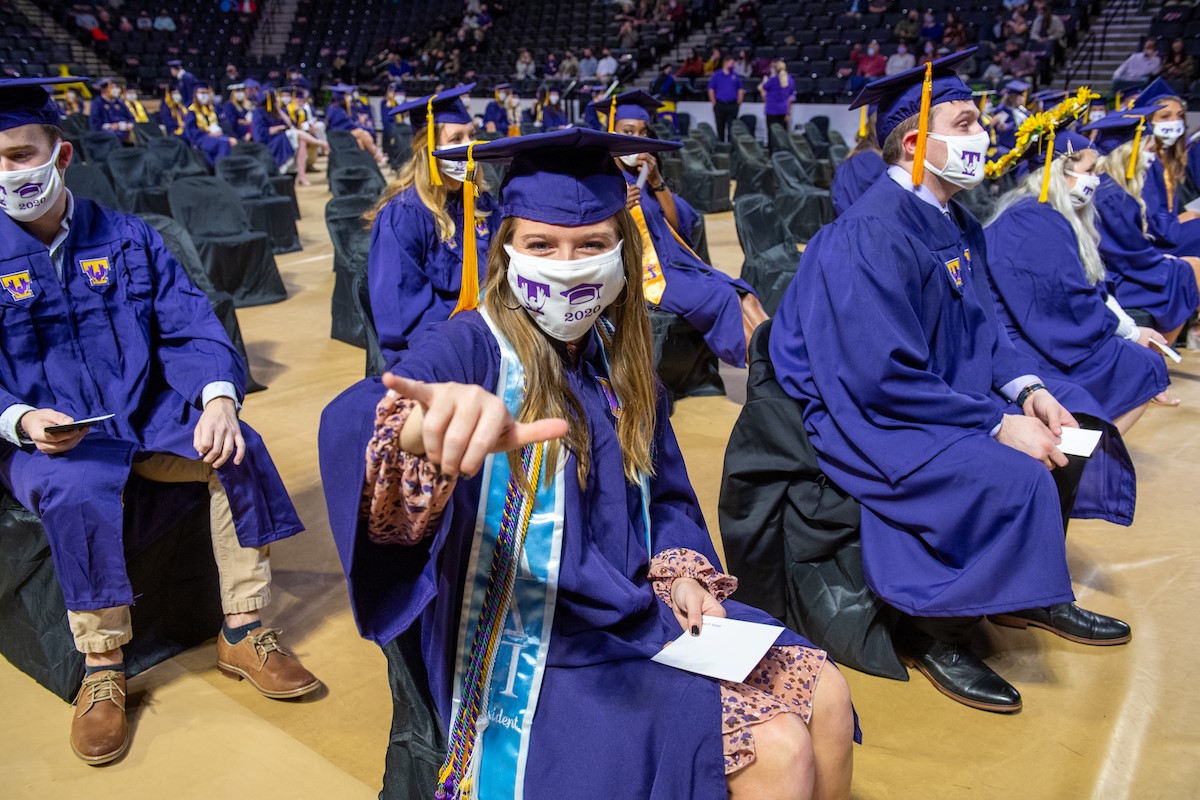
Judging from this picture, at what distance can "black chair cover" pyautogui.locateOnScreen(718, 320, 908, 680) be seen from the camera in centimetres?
254

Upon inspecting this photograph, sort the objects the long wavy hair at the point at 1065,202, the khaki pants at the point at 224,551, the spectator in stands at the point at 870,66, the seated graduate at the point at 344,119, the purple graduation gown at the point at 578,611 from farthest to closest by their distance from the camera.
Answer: the spectator in stands at the point at 870,66 < the seated graduate at the point at 344,119 < the long wavy hair at the point at 1065,202 < the khaki pants at the point at 224,551 < the purple graduation gown at the point at 578,611

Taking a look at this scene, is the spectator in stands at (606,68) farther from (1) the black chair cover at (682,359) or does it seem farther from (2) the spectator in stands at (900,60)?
(1) the black chair cover at (682,359)

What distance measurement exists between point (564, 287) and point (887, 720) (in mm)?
1485

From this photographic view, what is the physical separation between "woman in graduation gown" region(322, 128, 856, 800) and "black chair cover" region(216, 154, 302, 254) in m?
6.71

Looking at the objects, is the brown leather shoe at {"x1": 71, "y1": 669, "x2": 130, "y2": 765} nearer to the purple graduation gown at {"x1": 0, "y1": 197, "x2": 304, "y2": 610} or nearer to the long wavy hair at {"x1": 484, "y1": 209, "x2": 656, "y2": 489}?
the purple graduation gown at {"x1": 0, "y1": 197, "x2": 304, "y2": 610}

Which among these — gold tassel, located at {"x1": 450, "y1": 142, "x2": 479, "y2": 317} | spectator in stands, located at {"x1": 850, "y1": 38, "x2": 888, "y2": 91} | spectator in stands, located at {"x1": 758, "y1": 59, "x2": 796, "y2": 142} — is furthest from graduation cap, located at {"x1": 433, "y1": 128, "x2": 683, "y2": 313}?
spectator in stands, located at {"x1": 850, "y1": 38, "x2": 888, "y2": 91}

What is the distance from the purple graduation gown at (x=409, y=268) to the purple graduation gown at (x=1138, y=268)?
9.94 ft

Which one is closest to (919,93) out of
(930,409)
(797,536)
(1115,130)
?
(930,409)

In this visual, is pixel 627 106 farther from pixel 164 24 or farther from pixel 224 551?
pixel 164 24

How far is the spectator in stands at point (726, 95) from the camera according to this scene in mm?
15898

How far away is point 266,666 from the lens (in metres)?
2.45

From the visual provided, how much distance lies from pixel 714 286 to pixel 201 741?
116 inches

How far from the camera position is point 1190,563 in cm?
319

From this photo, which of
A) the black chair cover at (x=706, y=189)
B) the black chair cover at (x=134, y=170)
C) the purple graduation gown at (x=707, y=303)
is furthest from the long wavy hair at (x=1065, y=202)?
the black chair cover at (x=134, y=170)
